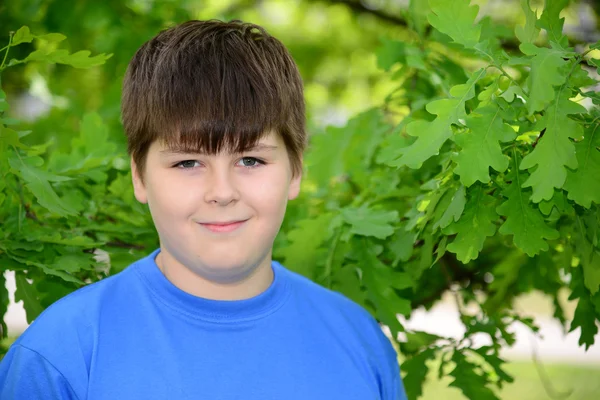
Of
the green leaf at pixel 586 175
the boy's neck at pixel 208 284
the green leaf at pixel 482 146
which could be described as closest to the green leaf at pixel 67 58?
the boy's neck at pixel 208 284

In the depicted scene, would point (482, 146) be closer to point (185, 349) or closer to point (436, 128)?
point (436, 128)

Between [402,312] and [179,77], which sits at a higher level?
[179,77]

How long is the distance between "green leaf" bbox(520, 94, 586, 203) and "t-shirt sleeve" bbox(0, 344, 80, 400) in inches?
42.0

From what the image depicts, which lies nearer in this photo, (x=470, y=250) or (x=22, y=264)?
(x=470, y=250)

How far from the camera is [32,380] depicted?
169 centimetres

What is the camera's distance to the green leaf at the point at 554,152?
1.72 meters

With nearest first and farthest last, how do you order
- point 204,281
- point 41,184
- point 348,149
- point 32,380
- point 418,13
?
point 32,380 → point 204,281 → point 41,184 → point 418,13 → point 348,149

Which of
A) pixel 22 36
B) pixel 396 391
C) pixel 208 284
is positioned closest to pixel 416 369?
pixel 396 391

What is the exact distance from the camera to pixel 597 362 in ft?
26.6

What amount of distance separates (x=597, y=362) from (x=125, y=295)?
715 centimetres

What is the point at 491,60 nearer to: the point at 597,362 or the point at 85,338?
the point at 85,338

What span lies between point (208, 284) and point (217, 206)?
0.68ft

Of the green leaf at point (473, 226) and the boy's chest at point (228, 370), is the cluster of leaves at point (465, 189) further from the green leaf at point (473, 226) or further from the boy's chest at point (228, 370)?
the boy's chest at point (228, 370)

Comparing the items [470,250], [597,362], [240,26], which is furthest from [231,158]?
[597,362]
